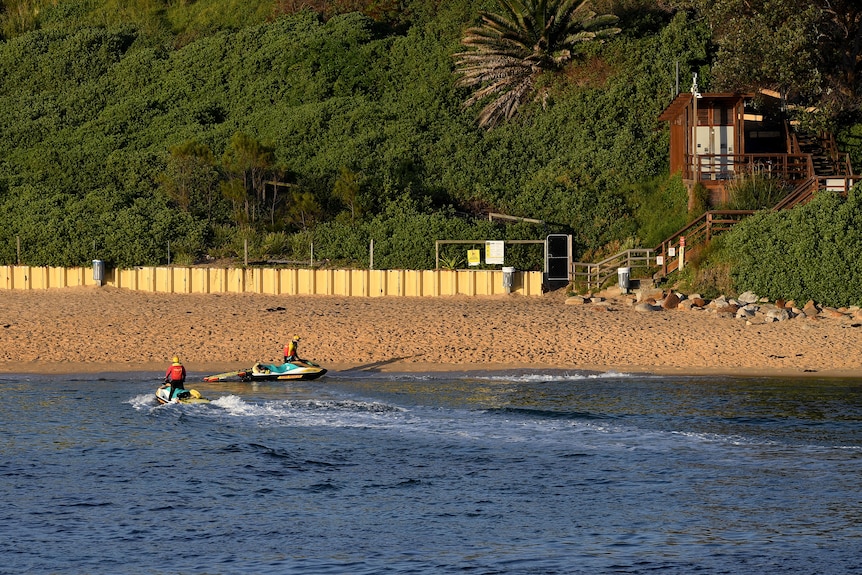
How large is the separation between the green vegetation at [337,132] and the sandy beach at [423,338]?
621 cm

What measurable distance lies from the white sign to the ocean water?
11423 millimetres

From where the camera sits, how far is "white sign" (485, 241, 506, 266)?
131 feet

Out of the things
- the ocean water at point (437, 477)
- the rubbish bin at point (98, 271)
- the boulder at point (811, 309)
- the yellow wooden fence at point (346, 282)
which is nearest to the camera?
the ocean water at point (437, 477)

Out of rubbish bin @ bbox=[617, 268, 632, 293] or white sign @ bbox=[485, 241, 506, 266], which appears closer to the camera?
rubbish bin @ bbox=[617, 268, 632, 293]

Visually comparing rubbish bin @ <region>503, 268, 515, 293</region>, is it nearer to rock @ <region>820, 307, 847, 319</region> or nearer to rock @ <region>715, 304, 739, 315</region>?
rock @ <region>715, 304, 739, 315</region>

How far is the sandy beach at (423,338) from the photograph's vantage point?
30.5 m

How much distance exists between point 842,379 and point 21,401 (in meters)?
19.3

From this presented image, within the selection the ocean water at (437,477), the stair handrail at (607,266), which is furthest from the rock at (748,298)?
the ocean water at (437,477)

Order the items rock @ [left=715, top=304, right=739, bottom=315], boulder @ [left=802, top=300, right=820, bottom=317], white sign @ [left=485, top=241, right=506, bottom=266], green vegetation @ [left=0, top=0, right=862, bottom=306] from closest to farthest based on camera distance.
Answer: boulder @ [left=802, top=300, right=820, bottom=317], rock @ [left=715, top=304, right=739, bottom=315], white sign @ [left=485, top=241, right=506, bottom=266], green vegetation @ [left=0, top=0, right=862, bottom=306]

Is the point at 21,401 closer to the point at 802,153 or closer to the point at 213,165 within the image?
the point at 213,165

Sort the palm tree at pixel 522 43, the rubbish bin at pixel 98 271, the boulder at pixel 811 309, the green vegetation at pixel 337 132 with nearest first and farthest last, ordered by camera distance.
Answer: the boulder at pixel 811 309 < the rubbish bin at pixel 98 271 < the green vegetation at pixel 337 132 < the palm tree at pixel 522 43

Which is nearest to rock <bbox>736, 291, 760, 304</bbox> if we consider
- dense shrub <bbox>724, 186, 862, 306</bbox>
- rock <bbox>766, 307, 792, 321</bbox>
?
dense shrub <bbox>724, 186, 862, 306</bbox>

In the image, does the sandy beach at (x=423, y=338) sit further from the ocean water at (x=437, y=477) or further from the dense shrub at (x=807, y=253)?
the ocean water at (x=437, y=477)

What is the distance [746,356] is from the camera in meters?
30.5
